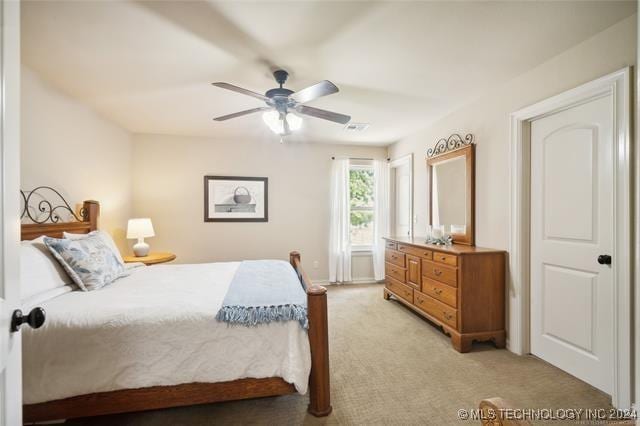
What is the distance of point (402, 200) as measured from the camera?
478 cm

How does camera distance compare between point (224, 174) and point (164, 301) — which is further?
point (224, 174)

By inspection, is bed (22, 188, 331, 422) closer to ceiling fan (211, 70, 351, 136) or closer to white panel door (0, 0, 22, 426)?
white panel door (0, 0, 22, 426)

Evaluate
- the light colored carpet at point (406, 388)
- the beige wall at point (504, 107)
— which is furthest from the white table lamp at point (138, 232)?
the beige wall at point (504, 107)

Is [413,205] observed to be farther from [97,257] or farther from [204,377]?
[97,257]

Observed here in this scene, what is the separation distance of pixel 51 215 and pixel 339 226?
367 centimetres

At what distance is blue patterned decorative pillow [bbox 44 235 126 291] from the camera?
202 centimetres

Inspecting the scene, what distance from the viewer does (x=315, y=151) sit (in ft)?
15.9

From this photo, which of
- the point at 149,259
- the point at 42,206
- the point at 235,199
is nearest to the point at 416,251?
the point at 235,199

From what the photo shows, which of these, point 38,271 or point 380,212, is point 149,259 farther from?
point 380,212

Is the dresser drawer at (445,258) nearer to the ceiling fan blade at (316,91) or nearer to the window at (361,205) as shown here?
the ceiling fan blade at (316,91)

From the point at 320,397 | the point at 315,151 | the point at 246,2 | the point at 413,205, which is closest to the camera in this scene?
the point at 246,2

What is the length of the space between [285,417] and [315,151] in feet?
12.8

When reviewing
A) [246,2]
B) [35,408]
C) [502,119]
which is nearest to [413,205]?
[502,119]

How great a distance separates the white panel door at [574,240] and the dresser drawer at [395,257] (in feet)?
4.65
